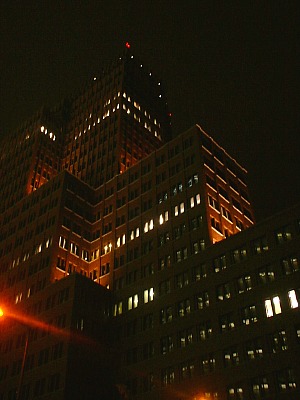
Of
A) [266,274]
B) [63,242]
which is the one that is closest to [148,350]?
[266,274]

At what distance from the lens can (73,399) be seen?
6391cm

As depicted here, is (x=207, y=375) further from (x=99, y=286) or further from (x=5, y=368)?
(x=5, y=368)

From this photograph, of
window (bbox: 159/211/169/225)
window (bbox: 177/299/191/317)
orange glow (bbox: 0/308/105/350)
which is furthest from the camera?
window (bbox: 159/211/169/225)

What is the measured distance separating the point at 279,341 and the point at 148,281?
88.2 feet

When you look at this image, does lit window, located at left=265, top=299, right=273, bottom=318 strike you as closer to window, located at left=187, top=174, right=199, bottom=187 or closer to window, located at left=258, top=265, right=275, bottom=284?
window, located at left=258, top=265, right=275, bottom=284

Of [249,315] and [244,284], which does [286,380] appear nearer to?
[249,315]

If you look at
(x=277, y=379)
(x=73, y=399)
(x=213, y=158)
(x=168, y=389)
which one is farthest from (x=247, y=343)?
(x=213, y=158)

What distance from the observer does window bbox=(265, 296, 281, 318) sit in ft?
189

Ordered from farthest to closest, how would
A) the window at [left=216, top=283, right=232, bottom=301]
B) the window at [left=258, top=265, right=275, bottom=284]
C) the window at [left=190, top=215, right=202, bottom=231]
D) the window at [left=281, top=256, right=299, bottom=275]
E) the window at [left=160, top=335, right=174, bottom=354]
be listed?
the window at [left=190, top=215, right=202, bottom=231], the window at [left=160, top=335, right=174, bottom=354], the window at [left=216, top=283, right=232, bottom=301], the window at [left=258, top=265, right=275, bottom=284], the window at [left=281, top=256, right=299, bottom=275]

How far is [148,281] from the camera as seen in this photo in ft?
251

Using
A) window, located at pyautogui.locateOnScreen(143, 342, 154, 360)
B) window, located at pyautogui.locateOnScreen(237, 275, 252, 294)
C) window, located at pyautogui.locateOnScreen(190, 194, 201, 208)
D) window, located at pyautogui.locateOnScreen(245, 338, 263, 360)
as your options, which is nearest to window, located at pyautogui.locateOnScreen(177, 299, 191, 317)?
window, located at pyautogui.locateOnScreen(143, 342, 154, 360)

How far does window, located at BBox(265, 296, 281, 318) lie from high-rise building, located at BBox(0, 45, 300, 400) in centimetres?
14

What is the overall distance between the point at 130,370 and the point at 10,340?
23753 mm

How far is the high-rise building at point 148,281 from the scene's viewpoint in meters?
58.7
